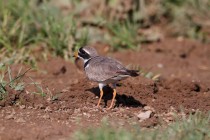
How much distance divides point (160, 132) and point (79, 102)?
1649mm

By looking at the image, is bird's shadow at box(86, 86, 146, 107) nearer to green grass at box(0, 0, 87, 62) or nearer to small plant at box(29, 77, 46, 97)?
small plant at box(29, 77, 46, 97)

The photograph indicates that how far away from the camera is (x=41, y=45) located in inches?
402

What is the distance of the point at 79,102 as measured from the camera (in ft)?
24.9

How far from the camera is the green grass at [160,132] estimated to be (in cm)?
563

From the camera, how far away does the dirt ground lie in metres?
6.70

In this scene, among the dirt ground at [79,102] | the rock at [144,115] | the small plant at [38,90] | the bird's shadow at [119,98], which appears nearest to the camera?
the dirt ground at [79,102]

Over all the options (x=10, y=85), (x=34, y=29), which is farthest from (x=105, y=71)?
(x=34, y=29)

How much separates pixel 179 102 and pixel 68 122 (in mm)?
1784

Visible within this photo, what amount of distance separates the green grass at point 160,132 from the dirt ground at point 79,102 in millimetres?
433

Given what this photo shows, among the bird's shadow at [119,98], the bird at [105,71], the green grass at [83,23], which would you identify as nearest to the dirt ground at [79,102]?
the bird's shadow at [119,98]

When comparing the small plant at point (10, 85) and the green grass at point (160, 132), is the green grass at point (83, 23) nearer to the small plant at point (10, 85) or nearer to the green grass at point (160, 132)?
the small plant at point (10, 85)

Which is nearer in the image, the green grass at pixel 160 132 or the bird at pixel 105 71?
the green grass at pixel 160 132

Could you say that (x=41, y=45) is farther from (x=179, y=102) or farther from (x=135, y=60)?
(x=179, y=102)

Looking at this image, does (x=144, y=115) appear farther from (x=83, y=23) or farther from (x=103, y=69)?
(x=83, y=23)
